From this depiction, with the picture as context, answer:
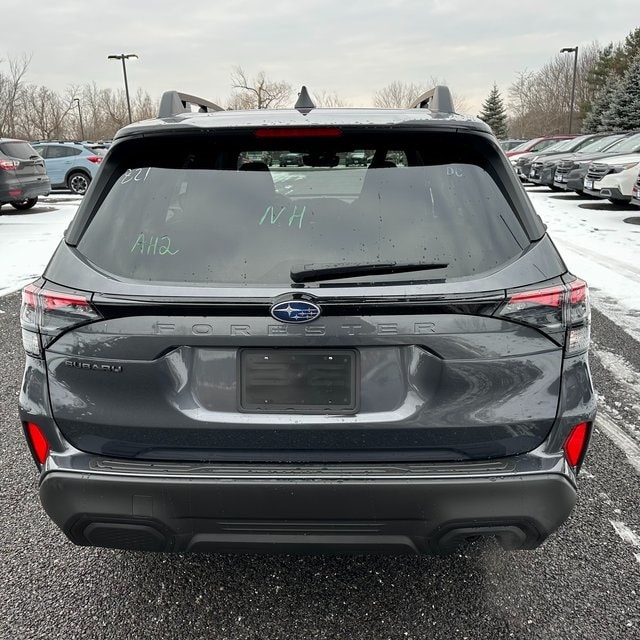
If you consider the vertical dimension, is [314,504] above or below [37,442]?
below

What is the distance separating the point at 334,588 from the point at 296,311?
4.06 feet

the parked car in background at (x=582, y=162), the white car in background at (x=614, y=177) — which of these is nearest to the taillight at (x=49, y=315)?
the white car in background at (x=614, y=177)

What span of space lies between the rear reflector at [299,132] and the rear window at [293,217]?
2.2 inches

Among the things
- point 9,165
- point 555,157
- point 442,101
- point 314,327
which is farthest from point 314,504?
point 555,157

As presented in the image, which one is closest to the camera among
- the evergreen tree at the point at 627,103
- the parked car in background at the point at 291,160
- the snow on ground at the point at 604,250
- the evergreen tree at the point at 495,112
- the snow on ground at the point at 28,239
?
the parked car in background at the point at 291,160

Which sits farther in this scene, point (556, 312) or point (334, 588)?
point (334, 588)

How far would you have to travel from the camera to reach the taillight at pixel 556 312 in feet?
5.99

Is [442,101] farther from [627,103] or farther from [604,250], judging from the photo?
[627,103]

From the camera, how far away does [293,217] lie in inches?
77.0

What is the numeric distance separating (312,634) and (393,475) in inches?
30.1

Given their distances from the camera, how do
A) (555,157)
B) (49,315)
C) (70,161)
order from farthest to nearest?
1. (70,161)
2. (555,157)
3. (49,315)

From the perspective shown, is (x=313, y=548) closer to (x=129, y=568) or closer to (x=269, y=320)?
(x=269, y=320)

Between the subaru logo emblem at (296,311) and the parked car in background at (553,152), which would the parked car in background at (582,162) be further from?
the subaru logo emblem at (296,311)

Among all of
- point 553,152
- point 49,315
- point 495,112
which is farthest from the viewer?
point 495,112
